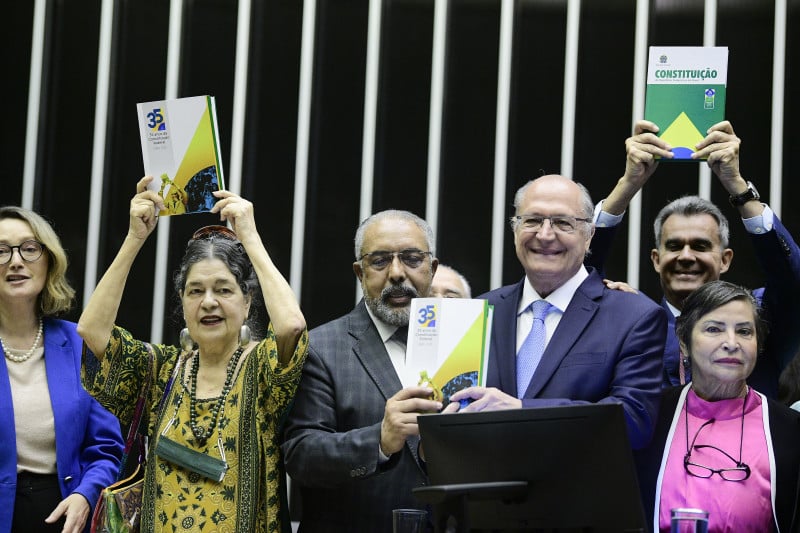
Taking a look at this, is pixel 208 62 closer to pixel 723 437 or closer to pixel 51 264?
pixel 51 264

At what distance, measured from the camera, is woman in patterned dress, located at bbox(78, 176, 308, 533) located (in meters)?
3.37

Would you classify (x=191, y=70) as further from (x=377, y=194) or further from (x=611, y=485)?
(x=611, y=485)

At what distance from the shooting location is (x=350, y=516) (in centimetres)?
340

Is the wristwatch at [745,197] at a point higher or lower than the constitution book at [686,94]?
lower

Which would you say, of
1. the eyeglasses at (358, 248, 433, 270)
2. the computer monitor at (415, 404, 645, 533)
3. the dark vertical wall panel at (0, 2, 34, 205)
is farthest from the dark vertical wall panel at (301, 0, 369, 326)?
the computer monitor at (415, 404, 645, 533)

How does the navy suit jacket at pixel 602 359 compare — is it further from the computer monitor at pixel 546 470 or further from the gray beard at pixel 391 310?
the computer monitor at pixel 546 470

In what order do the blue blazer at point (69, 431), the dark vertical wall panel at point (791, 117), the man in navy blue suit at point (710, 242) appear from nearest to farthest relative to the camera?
1. the man in navy blue suit at point (710, 242)
2. the blue blazer at point (69, 431)
3. the dark vertical wall panel at point (791, 117)

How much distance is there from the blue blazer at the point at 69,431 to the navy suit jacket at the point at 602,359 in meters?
1.47

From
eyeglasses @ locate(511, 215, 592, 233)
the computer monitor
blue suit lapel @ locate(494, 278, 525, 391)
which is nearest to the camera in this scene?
the computer monitor

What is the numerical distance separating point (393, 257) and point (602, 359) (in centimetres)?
76

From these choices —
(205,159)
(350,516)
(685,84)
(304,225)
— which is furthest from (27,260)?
(685,84)

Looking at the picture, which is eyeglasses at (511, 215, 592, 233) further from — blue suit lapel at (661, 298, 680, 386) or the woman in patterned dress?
the woman in patterned dress

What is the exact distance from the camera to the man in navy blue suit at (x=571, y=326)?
3.25m

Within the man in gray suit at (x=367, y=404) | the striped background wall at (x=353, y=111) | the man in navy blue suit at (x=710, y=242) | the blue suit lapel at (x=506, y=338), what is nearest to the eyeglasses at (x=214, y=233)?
the man in gray suit at (x=367, y=404)
